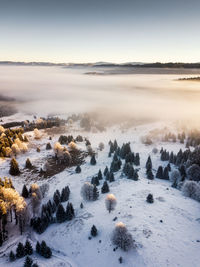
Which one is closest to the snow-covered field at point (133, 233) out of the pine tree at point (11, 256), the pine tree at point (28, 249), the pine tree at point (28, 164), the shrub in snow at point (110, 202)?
the pine tree at point (11, 256)

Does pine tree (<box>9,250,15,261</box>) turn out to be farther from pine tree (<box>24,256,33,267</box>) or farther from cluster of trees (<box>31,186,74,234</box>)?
cluster of trees (<box>31,186,74,234</box>)

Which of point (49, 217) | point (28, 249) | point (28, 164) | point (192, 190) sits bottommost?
point (28, 164)

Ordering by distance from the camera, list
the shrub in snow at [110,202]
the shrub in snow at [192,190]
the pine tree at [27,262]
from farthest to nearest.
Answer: the shrub in snow at [192,190], the shrub in snow at [110,202], the pine tree at [27,262]

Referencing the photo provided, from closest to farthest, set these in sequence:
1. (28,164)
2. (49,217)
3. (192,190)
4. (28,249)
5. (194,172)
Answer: (28,249), (49,217), (192,190), (194,172), (28,164)

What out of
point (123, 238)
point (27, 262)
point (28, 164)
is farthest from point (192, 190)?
point (28, 164)

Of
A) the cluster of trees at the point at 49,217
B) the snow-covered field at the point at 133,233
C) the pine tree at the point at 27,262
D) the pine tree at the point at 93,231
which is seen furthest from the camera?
the cluster of trees at the point at 49,217

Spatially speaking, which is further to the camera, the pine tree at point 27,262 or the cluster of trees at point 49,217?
the cluster of trees at point 49,217

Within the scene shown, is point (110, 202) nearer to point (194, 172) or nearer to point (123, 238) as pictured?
point (123, 238)

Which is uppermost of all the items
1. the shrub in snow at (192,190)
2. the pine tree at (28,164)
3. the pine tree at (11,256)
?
the shrub in snow at (192,190)

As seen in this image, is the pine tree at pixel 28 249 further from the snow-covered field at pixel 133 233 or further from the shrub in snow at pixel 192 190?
the shrub in snow at pixel 192 190

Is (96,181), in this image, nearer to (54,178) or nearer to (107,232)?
(54,178)

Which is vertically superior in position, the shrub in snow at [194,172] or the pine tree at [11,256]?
the shrub in snow at [194,172]

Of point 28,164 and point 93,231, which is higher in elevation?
point 93,231
